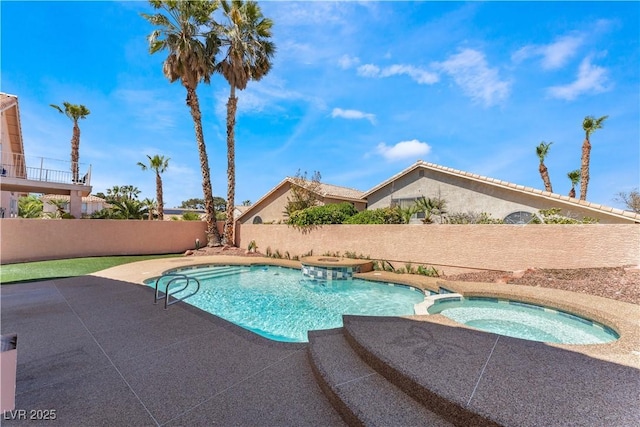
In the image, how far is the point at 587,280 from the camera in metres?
8.27

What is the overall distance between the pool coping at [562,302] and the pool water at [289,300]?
0.75 meters

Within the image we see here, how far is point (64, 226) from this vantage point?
631 inches

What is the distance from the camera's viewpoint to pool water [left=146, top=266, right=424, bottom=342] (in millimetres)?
6918

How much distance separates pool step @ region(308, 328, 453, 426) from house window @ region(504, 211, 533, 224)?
47.3 ft

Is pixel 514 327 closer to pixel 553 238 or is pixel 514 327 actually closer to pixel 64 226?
pixel 553 238

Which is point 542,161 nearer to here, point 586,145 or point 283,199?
point 586,145

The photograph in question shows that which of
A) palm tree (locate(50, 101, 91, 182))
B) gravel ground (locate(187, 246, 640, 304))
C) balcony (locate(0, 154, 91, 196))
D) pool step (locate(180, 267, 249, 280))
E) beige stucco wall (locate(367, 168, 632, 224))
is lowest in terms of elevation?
pool step (locate(180, 267, 249, 280))

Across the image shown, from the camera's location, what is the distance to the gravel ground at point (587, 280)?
7.33 meters

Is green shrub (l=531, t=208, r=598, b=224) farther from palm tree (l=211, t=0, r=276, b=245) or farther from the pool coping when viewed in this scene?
palm tree (l=211, t=0, r=276, b=245)

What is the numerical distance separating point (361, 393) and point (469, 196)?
15.9 meters

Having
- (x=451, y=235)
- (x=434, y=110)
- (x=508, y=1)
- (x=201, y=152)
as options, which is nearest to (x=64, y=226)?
(x=201, y=152)

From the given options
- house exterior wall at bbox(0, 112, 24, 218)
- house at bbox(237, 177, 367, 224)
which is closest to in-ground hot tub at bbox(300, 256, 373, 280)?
house at bbox(237, 177, 367, 224)

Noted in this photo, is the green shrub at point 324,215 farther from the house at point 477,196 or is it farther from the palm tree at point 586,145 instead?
the palm tree at point 586,145

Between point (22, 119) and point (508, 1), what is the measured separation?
29.5m
